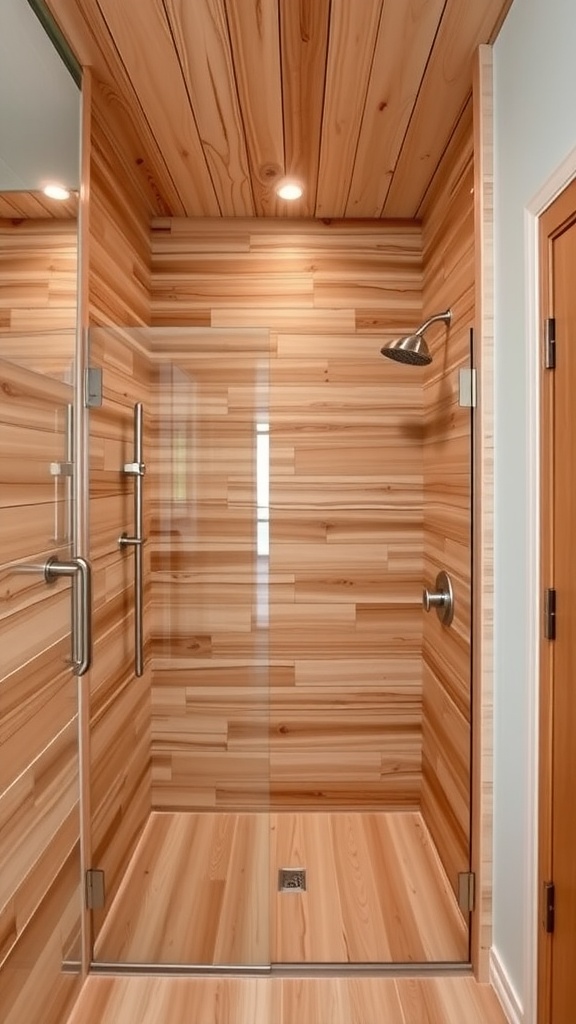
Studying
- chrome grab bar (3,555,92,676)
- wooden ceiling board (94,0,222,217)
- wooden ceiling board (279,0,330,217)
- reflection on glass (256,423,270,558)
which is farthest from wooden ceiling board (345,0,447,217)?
chrome grab bar (3,555,92,676)

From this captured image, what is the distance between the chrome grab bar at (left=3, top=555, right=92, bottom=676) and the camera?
1.51 m

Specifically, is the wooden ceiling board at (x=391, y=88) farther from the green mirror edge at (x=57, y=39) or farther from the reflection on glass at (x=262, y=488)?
the reflection on glass at (x=262, y=488)

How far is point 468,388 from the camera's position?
5.76 ft

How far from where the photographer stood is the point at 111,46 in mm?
1615

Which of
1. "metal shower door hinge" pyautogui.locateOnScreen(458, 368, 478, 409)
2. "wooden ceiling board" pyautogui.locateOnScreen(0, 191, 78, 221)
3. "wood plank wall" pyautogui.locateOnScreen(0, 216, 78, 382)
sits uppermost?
"wooden ceiling board" pyautogui.locateOnScreen(0, 191, 78, 221)

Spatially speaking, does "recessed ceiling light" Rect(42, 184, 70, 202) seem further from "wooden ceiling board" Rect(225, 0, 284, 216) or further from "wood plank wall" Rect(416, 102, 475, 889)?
"wood plank wall" Rect(416, 102, 475, 889)

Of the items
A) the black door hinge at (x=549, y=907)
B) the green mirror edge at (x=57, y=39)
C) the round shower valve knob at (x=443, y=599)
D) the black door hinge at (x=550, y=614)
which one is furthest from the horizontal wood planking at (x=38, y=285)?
the black door hinge at (x=549, y=907)

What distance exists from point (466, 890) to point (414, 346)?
1594mm

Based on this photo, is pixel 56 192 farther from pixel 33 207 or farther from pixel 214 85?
pixel 214 85

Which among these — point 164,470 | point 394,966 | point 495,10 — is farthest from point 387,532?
point 495,10

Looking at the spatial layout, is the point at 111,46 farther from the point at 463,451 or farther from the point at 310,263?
the point at 463,451

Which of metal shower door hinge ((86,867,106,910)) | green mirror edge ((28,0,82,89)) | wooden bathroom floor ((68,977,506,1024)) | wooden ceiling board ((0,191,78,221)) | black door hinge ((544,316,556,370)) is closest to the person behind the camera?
wooden ceiling board ((0,191,78,221))

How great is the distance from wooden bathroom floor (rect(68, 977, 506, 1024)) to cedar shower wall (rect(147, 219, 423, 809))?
2.85ft

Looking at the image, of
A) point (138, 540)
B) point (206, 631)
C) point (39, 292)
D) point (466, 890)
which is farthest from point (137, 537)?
point (466, 890)
